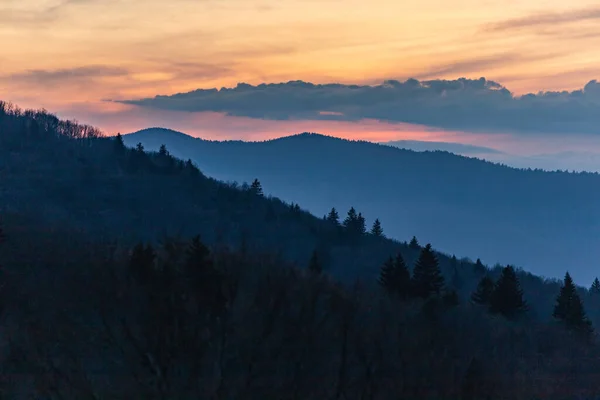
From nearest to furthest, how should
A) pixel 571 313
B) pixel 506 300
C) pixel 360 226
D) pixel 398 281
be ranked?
pixel 398 281 < pixel 571 313 < pixel 506 300 < pixel 360 226

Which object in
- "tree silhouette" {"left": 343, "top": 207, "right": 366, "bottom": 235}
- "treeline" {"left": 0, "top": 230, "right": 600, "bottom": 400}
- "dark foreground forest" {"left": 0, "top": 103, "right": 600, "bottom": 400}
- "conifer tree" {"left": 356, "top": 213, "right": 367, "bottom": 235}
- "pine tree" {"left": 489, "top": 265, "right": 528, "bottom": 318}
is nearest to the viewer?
"treeline" {"left": 0, "top": 230, "right": 600, "bottom": 400}

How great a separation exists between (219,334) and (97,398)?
8664mm

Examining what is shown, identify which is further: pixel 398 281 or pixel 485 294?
pixel 485 294

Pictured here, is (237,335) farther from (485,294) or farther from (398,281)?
(485,294)

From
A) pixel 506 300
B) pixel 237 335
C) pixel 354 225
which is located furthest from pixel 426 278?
pixel 354 225

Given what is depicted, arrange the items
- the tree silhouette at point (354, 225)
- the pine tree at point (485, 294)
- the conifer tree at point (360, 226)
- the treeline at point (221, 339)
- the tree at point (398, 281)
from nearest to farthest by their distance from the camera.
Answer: the treeline at point (221, 339) < the tree at point (398, 281) < the pine tree at point (485, 294) < the tree silhouette at point (354, 225) < the conifer tree at point (360, 226)

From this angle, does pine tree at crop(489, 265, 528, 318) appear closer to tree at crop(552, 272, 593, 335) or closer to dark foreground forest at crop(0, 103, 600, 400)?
dark foreground forest at crop(0, 103, 600, 400)

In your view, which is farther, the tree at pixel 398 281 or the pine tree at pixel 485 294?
the pine tree at pixel 485 294

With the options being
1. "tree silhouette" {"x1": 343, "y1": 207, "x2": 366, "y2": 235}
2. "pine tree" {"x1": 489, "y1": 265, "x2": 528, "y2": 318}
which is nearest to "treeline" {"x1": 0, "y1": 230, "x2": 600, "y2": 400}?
"pine tree" {"x1": 489, "y1": 265, "x2": 528, "y2": 318}

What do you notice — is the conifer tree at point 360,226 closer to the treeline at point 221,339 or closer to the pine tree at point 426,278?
the pine tree at point 426,278

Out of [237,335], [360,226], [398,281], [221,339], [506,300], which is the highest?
[360,226]

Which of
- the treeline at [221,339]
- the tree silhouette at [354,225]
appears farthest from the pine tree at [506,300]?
the tree silhouette at [354,225]

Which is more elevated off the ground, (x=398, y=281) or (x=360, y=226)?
(x=360, y=226)

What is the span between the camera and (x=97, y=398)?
38156 millimetres
